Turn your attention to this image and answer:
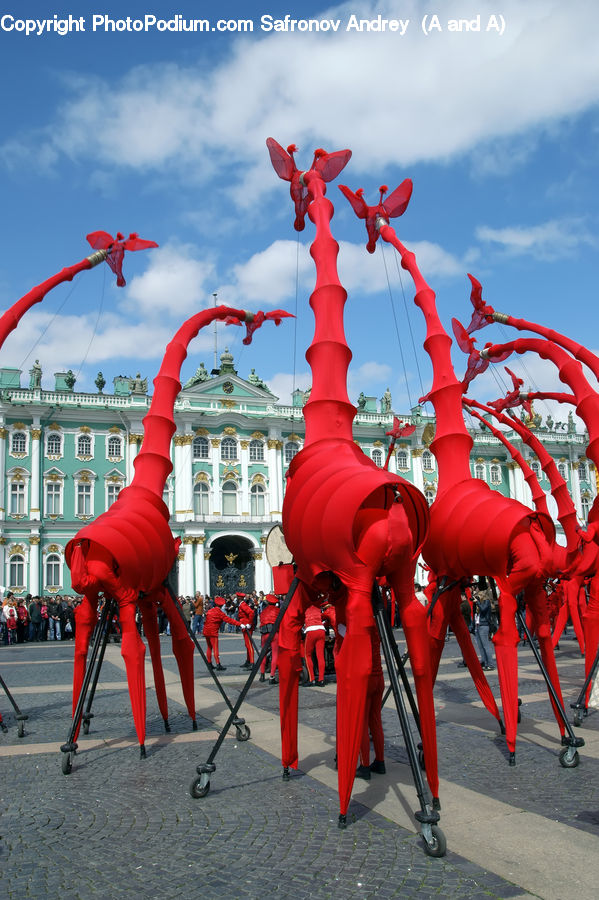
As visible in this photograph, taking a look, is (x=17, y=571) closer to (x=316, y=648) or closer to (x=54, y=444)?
(x=54, y=444)

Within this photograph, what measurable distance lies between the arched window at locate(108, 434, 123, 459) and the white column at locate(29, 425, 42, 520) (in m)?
3.66

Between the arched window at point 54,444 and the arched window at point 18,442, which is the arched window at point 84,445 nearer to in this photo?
the arched window at point 54,444

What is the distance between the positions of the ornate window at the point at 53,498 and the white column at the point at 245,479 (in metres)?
9.68

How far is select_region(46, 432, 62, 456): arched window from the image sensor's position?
3700 centimetres

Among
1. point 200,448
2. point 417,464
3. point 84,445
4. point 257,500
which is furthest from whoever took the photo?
point 417,464

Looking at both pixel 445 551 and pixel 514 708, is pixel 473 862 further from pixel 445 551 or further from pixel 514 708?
pixel 445 551

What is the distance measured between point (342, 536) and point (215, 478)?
34212 millimetres

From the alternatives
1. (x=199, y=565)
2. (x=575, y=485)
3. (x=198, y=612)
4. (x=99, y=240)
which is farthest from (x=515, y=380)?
(x=575, y=485)

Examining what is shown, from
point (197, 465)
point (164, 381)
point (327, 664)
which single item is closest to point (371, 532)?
point (164, 381)

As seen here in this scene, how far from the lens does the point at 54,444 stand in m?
37.2

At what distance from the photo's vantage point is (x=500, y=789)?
5977mm

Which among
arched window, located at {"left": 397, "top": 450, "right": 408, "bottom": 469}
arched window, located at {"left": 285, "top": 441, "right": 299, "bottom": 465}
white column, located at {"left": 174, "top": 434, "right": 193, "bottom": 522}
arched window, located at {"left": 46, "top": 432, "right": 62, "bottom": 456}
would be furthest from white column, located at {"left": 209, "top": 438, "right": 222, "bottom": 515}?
arched window, located at {"left": 397, "top": 450, "right": 408, "bottom": 469}

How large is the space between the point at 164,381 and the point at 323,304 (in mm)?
2754

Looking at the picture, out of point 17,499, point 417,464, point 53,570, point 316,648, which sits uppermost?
point 417,464
